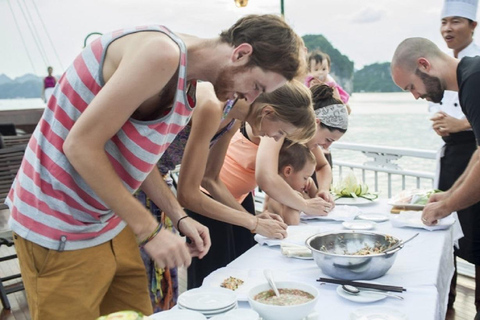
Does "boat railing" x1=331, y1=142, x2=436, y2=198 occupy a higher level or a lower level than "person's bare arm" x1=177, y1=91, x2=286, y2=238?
lower

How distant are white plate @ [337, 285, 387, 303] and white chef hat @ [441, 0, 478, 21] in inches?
99.0

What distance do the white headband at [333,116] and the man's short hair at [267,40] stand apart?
118 cm

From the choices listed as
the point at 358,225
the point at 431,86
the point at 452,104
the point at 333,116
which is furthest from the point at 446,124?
the point at 358,225

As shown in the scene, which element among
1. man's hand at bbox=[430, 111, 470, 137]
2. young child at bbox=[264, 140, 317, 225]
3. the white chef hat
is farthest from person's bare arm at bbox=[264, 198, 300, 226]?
the white chef hat

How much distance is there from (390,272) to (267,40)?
788mm

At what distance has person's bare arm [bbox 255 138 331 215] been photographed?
2068mm

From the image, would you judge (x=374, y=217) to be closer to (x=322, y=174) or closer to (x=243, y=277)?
(x=322, y=174)

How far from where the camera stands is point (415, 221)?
2.03 meters

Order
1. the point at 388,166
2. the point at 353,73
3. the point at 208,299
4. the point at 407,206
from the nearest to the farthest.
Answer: the point at 208,299 → the point at 407,206 → the point at 388,166 → the point at 353,73

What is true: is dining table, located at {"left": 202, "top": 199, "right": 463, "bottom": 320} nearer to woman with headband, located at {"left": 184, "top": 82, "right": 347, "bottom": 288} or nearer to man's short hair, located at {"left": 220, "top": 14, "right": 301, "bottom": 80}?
woman with headband, located at {"left": 184, "top": 82, "right": 347, "bottom": 288}

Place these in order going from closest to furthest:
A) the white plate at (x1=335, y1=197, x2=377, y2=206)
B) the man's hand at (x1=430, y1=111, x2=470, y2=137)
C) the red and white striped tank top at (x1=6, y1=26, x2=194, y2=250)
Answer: the red and white striped tank top at (x1=6, y1=26, x2=194, y2=250), the white plate at (x1=335, y1=197, x2=377, y2=206), the man's hand at (x1=430, y1=111, x2=470, y2=137)

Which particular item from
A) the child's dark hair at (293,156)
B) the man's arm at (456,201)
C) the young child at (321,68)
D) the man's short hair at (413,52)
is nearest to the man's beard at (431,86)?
the man's short hair at (413,52)

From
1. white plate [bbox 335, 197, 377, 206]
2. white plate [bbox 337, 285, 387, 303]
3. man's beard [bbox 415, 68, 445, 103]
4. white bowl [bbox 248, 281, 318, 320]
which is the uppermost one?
man's beard [bbox 415, 68, 445, 103]

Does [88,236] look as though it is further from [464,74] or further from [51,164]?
[464,74]
